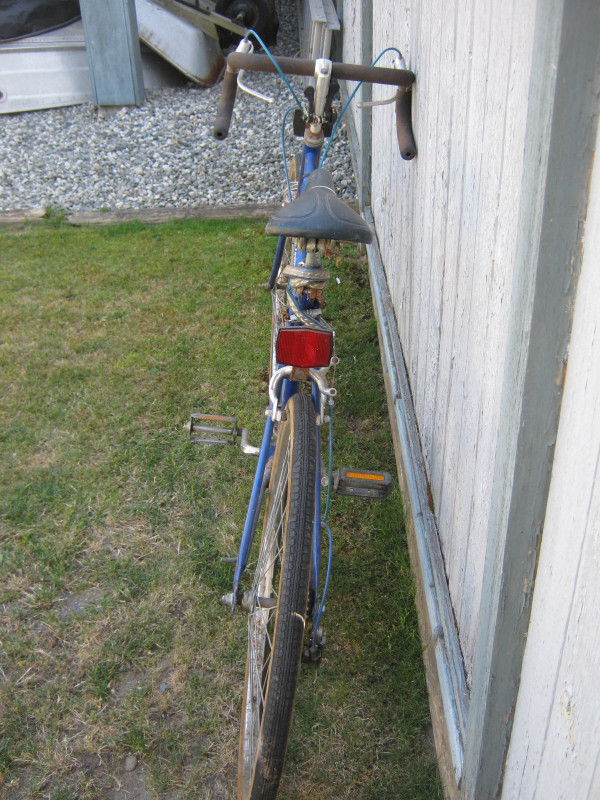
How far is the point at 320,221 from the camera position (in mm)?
1778

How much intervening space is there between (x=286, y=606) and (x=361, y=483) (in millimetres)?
461

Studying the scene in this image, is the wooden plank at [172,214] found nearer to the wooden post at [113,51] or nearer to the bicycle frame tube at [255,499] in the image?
the wooden post at [113,51]

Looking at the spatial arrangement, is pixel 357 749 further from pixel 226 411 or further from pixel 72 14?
pixel 72 14

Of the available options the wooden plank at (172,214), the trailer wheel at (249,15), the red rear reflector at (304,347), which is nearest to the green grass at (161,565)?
the red rear reflector at (304,347)

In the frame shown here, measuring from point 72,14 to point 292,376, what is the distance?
7755 mm

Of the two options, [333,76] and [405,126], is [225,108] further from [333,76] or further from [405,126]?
[405,126]

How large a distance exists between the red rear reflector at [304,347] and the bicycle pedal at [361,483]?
34cm

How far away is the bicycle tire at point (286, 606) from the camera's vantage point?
164 cm

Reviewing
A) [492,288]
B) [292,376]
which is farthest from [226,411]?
[492,288]

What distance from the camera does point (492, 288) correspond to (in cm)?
154

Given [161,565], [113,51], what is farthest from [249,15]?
[161,565]

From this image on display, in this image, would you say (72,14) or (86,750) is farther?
(72,14)

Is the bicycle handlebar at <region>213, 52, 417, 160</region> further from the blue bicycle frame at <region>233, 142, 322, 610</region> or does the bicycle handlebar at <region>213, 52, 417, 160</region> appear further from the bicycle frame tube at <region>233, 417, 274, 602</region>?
the bicycle frame tube at <region>233, 417, 274, 602</region>

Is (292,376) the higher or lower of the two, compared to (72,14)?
lower
